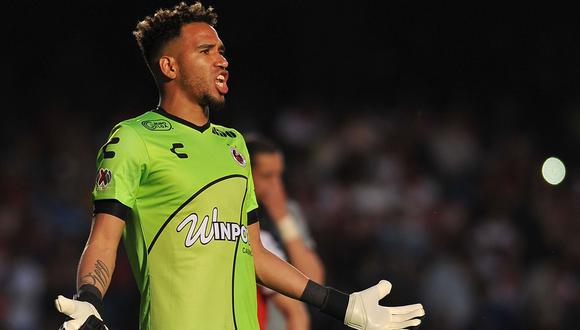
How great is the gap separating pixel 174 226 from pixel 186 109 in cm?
55

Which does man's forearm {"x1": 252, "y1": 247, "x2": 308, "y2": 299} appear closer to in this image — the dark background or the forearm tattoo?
the forearm tattoo

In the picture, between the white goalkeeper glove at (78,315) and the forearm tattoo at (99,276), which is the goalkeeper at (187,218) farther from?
the white goalkeeper glove at (78,315)

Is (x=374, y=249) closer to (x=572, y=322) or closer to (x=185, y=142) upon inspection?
(x=572, y=322)

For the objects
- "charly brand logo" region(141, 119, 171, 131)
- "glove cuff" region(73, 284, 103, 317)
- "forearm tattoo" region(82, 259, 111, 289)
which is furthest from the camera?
"charly brand logo" region(141, 119, 171, 131)

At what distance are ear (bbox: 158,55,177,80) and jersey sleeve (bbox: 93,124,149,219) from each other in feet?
1.32

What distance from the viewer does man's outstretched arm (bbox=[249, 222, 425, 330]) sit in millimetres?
4410

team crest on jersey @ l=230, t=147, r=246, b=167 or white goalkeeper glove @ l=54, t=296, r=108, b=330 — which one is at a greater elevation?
team crest on jersey @ l=230, t=147, r=246, b=167

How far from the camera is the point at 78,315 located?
3594mm

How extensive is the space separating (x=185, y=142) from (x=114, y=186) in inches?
15.1

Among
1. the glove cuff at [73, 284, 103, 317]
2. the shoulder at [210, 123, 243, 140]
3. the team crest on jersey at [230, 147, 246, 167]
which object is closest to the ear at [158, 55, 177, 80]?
the shoulder at [210, 123, 243, 140]

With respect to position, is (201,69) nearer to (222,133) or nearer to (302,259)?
(222,133)

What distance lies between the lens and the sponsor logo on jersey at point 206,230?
13.4 feet

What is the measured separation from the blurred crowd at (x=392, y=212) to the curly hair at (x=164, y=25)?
18.4 ft

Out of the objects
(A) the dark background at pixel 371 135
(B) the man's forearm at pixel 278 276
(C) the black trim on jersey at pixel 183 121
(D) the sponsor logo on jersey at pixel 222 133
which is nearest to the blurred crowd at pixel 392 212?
(A) the dark background at pixel 371 135
